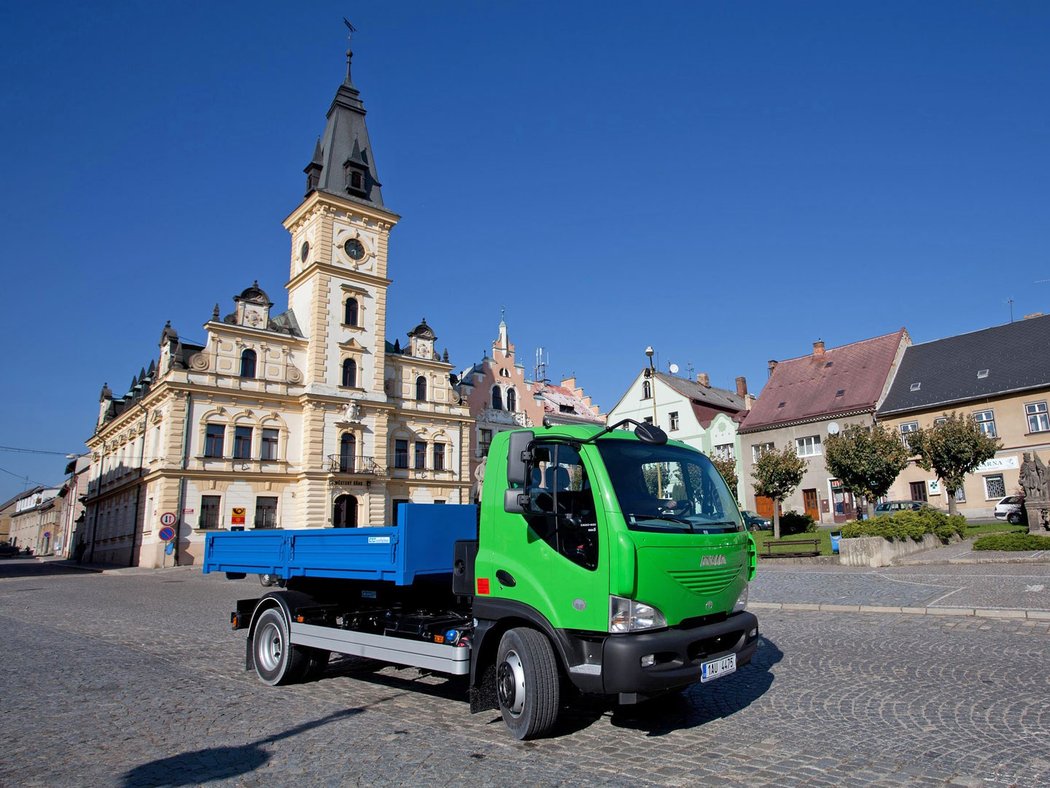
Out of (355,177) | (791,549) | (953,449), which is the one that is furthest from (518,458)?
(355,177)

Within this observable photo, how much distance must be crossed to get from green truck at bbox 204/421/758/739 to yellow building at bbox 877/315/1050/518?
115 ft

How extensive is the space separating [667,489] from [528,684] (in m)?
1.96

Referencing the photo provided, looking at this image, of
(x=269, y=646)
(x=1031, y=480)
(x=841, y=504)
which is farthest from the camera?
(x=841, y=504)

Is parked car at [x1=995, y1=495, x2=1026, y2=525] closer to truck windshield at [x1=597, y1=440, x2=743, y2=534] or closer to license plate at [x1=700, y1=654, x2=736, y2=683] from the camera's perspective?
truck windshield at [x1=597, y1=440, x2=743, y2=534]

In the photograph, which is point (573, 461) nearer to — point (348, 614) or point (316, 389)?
point (348, 614)

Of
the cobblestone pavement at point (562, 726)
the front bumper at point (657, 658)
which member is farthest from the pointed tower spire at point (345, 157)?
the front bumper at point (657, 658)

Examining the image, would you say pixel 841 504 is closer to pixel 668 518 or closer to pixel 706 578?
pixel 706 578

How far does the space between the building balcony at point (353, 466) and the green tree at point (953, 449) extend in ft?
97.2

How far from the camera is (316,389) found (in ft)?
140

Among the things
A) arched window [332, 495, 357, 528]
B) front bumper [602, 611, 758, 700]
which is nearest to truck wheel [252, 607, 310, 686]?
front bumper [602, 611, 758, 700]

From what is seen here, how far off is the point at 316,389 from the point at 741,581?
3912 cm

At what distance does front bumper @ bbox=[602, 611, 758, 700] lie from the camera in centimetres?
508

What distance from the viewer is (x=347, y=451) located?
43500 millimetres

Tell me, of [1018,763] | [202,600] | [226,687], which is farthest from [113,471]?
[1018,763]
